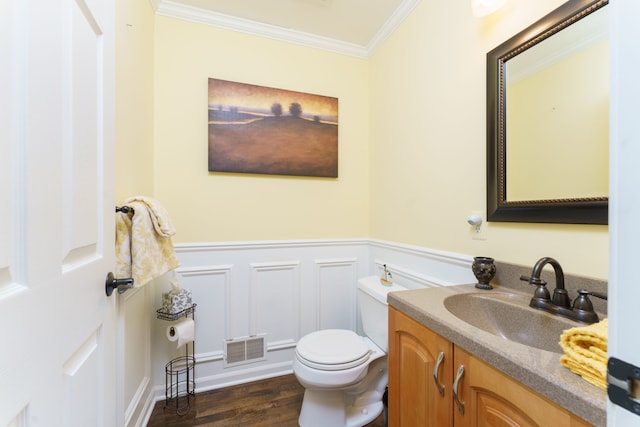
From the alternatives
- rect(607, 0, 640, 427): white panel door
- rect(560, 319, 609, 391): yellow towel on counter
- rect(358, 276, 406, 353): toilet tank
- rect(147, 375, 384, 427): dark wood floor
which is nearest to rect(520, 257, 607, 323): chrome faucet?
rect(560, 319, 609, 391): yellow towel on counter

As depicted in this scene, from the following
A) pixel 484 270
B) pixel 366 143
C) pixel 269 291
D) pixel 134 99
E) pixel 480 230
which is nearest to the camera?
pixel 484 270

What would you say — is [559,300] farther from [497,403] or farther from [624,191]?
[624,191]

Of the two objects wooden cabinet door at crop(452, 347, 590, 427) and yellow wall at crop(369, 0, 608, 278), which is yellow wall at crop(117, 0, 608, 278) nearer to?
yellow wall at crop(369, 0, 608, 278)

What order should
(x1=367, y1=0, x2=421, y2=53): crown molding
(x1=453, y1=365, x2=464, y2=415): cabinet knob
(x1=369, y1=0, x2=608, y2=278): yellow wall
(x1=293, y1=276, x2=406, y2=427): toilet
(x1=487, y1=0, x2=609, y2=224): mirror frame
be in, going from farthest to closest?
(x1=367, y1=0, x2=421, y2=53): crown molding → (x1=293, y1=276, x2=406, y2=427): toilet → (x1=369, y1=0, x2=608, y2=278): yellow wall → (x1=487, y1=0, x2=609, y2=224): mirror frame → (x1=453, y1=365, x2=464, y2=415): cabinet knob

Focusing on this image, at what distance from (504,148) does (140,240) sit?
1.63m

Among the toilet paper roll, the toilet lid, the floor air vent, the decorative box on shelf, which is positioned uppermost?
the decorative box on shelf

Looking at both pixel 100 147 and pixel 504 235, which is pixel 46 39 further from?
pixel 504 235

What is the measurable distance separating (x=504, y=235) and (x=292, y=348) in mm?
1574

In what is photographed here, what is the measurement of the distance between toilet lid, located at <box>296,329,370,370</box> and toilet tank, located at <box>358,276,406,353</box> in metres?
0.11

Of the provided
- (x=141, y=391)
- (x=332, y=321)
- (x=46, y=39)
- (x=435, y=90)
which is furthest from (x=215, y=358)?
(x=435, y=90)

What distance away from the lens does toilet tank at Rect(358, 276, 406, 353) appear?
1500mm

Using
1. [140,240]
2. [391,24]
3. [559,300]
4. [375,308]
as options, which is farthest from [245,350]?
[391,24]

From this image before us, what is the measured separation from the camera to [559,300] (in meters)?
0.86

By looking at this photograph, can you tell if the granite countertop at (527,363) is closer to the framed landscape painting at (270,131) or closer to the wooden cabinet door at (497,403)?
the wooden cabinet door at (497,403)
